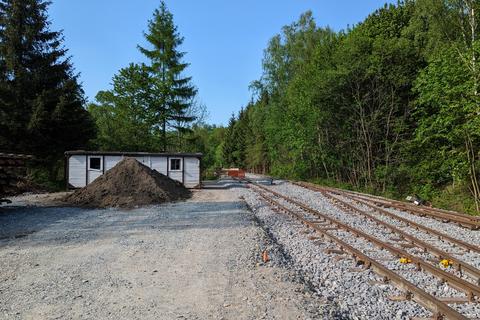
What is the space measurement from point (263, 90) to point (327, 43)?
13445mm

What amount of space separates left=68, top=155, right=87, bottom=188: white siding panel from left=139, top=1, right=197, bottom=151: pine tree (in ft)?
40.6

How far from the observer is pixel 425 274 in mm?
6324

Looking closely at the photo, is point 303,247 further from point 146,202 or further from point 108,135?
point 108,135

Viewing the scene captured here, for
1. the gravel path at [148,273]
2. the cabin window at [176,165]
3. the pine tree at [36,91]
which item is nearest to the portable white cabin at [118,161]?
the cabin window at [176,165]

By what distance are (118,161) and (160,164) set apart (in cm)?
268

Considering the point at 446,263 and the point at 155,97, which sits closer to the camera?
the point at 446,263

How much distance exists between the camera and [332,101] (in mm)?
26906

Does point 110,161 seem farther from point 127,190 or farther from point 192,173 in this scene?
point 127,190

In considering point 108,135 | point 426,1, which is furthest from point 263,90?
point 426,1

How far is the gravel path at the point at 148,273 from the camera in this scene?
479 centimetres

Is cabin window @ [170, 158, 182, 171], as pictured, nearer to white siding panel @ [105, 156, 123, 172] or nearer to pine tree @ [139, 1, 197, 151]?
white siding panel @ [105, 156, 123, 172]

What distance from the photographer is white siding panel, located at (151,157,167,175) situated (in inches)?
952

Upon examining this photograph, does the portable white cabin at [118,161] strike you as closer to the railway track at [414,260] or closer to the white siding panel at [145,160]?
the white siding panel at [145,160]

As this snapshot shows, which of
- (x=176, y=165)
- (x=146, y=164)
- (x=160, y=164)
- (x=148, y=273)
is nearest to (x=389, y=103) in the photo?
(x=176, y=165)
